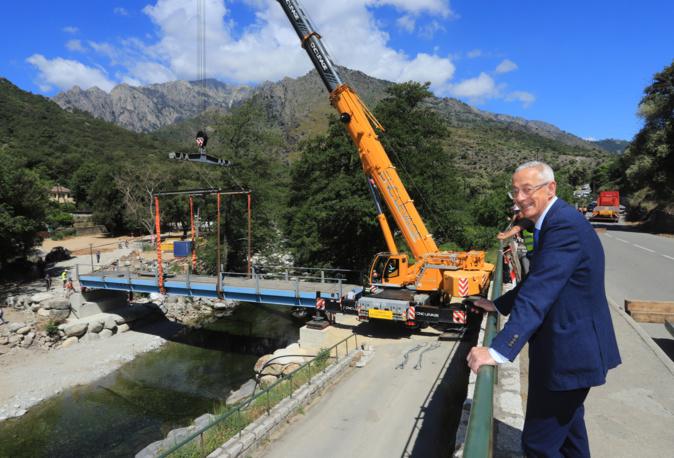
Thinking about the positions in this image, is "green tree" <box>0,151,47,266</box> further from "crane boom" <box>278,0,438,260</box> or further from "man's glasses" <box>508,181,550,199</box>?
"man's glasses" <box>508,181,550,199</box>

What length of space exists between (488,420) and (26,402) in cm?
2086

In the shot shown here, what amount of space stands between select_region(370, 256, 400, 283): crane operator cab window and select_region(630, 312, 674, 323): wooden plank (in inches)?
349

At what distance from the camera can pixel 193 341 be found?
77.9 feet

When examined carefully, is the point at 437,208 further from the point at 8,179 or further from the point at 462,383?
the point at 8,179

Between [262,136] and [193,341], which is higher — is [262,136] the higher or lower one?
the higher one

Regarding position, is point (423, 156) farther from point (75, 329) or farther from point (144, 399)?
point (75, 329)

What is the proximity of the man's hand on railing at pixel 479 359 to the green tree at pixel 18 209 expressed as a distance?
3383 centimetres

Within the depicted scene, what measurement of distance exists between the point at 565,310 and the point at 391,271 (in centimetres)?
1522

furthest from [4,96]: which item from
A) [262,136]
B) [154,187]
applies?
[262,136]

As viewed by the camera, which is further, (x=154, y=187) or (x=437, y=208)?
(x=154, y=187)

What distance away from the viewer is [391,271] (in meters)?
17.2

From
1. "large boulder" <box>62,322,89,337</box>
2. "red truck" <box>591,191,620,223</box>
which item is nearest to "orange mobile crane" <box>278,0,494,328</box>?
"large boulder" <box>62,322,89,337</box>

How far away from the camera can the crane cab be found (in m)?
16.9

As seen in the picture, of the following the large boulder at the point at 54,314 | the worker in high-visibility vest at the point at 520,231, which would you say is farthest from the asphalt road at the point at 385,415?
the large boulder at the point at 54,314
